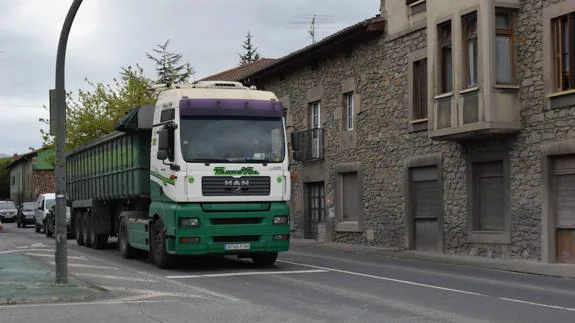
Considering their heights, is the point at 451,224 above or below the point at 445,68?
below

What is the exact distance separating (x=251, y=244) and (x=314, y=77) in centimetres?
1513

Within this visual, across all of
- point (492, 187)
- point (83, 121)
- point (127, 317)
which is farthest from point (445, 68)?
point (83, 121)

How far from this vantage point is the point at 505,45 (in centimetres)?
1948

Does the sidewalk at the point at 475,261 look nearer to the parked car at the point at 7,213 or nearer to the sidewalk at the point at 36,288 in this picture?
the sidewalk at the point at 36,288

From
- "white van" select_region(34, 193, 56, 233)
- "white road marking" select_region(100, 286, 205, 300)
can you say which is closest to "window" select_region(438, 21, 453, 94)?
"white road marking" select_region(100, 286, 205, 300)

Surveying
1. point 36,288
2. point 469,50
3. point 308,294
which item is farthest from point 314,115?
point 36,288

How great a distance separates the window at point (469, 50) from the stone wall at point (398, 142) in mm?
1173

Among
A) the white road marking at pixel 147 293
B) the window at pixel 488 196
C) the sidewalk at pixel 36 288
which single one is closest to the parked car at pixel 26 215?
the sidewalk at pixel 36 288

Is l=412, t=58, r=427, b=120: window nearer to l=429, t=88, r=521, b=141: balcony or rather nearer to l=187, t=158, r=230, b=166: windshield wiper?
l=429, t=88, r=521, b=141: balcony

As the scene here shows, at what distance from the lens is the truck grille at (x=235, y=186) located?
15.0m

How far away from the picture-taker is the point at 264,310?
10125mm

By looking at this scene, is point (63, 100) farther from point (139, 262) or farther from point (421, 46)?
point (421, 46)

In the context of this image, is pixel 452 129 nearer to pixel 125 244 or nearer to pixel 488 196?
pixel 488 196

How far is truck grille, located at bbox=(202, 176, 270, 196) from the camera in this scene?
49.1 ft
